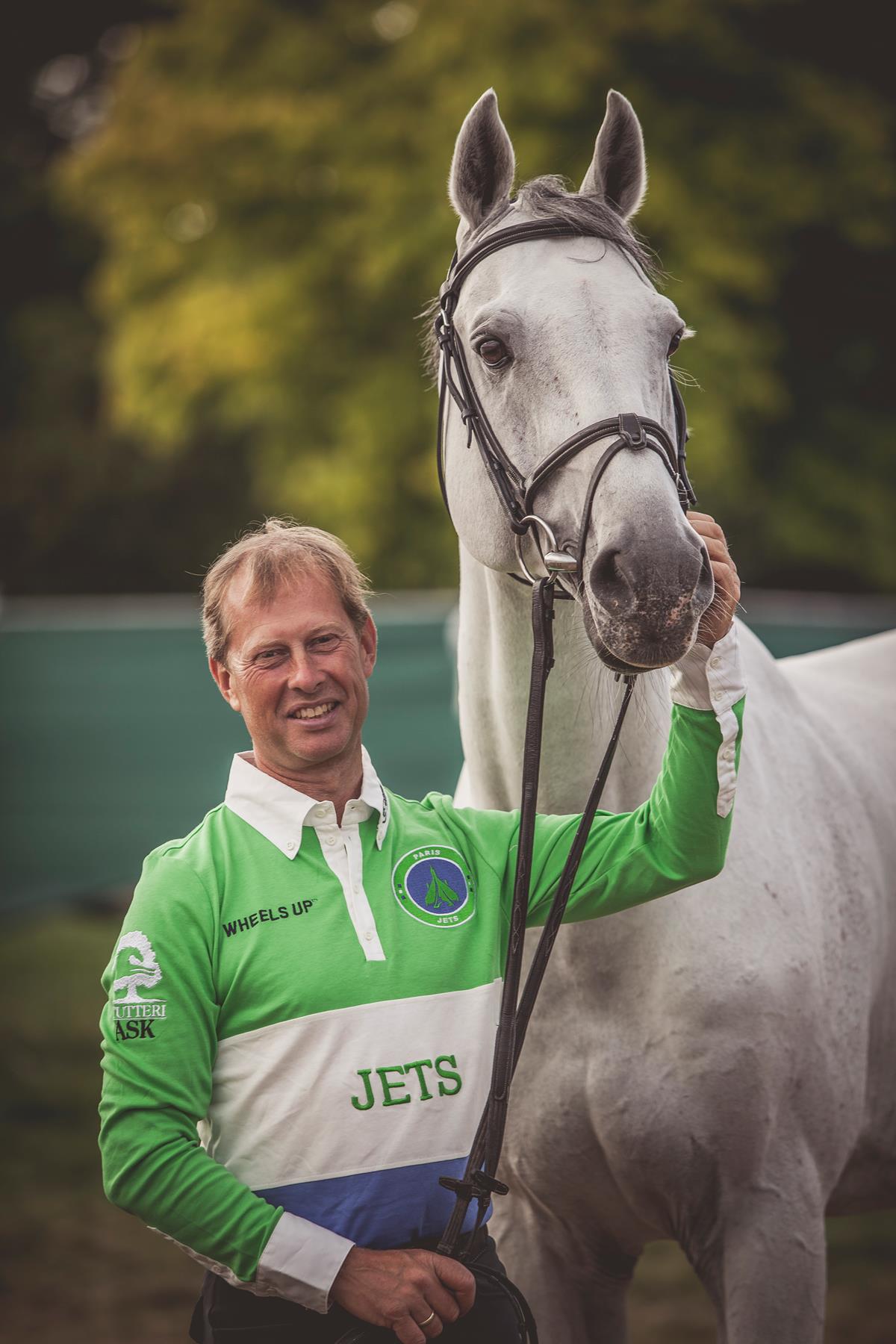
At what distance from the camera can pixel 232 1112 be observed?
1.62 m

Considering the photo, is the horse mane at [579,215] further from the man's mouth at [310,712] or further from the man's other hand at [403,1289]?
the man's other hand at [403,1289]

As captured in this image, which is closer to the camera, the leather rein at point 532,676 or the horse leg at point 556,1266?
the leather rein at point 532,676

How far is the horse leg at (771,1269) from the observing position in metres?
2.12

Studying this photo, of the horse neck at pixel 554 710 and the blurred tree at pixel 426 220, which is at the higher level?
the blurred tree at pixel 426 220

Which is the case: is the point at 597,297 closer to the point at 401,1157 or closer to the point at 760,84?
the point at 401,1157

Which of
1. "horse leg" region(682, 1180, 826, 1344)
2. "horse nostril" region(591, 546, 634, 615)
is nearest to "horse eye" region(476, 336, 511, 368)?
"horse nostril" region(591, 546, 634, 615)

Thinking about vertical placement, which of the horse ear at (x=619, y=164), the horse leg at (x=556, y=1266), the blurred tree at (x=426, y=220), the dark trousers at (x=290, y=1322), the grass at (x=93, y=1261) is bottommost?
the grass at (x=93, y=1261)

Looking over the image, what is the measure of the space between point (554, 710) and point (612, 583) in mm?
459

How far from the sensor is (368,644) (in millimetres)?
1924

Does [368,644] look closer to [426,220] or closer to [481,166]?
[481,166]

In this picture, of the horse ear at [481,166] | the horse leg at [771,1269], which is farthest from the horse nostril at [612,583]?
the horse leg at [771,1269]

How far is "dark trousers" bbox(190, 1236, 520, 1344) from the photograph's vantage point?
1581mm

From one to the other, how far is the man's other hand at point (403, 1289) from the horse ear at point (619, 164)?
63.4 inches

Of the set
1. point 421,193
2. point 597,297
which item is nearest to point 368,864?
point 597,297
